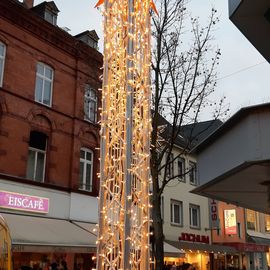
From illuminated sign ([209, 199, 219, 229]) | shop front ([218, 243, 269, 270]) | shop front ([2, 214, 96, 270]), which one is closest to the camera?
shop front ([2, 214, 96, 270])

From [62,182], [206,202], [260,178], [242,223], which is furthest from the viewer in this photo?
[242,223]

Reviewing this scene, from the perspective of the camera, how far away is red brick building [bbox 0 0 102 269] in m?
18.5

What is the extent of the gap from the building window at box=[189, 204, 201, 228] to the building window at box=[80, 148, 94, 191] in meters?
11.1

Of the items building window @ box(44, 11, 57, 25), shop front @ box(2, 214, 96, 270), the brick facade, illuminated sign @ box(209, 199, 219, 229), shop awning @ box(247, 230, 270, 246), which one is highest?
building window @ box(44, 11, 57, 25)

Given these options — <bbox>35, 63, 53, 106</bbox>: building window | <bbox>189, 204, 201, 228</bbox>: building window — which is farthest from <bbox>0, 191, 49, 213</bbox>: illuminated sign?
<bbox>189, 204, 201, 228</bbox>: building window

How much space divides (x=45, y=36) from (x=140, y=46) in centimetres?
1534

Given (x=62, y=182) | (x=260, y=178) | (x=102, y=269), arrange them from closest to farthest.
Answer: (x=102, y=269)
(x=260, y=178)
(x=62, y=182)

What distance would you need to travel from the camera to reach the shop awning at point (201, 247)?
26936 millimetres

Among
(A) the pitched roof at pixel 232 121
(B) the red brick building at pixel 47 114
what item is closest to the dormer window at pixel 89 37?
(B) the red brick building at pixel 47 114

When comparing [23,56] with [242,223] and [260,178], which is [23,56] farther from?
[242,223]

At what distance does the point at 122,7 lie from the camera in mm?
6465

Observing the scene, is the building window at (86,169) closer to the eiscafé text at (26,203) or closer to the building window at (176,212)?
the eiscafé text at (26,203)

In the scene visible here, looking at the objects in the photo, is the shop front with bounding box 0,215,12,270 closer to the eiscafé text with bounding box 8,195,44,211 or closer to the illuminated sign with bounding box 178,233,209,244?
the eiscafé text with bounding box 8,195,44,211

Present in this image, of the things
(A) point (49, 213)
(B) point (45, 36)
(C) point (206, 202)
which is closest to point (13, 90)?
(B) point (45, 36)
